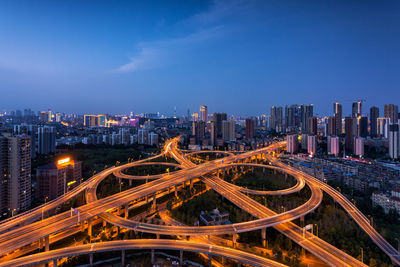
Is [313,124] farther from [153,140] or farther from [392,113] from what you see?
[153,140]

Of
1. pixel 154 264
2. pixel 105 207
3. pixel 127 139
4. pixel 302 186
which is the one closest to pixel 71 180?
pixel 105 207

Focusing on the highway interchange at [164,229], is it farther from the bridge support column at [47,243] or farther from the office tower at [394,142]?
the office tower at [394,142]

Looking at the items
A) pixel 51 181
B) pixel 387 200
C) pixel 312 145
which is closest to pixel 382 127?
pixel 312 145

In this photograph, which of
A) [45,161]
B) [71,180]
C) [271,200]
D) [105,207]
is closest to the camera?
[105,207]

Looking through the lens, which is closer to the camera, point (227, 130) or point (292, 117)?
point (227, 130)

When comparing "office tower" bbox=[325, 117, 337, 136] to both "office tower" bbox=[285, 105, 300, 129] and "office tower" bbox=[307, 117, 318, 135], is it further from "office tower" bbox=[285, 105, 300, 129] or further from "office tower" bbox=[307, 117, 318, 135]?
"office tower" bbox=[285, 105, 300, 129]

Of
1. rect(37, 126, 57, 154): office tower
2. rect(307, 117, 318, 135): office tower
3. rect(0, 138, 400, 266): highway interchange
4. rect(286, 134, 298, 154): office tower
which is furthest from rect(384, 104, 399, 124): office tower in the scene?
rect(37, 126, 57, 154): office tower

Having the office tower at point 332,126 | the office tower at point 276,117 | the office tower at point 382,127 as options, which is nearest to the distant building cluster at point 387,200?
the office tower at point 332,126

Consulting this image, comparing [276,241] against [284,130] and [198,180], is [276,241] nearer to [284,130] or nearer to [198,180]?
[198,180]

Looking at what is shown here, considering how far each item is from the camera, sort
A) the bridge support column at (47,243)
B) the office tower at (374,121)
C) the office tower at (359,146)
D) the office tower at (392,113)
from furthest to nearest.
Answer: the office tower at (374,121) → the office tower at (392,113) → the office tower at (359,146) → the bridge support column at (47,243)
